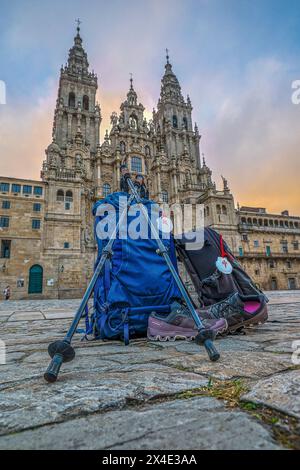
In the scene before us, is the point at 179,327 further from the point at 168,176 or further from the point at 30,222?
the point at 168,176

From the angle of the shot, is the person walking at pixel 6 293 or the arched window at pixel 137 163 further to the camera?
the arched window at pixel 137 163

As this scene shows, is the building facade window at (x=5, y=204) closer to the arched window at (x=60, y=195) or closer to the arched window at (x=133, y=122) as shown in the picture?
the arched window at (x=60, y=195)

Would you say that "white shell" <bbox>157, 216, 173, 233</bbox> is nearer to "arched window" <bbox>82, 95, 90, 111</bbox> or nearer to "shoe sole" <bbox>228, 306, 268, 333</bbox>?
"shoe sole" <bbox>228, 306, 268, 333</bbox>

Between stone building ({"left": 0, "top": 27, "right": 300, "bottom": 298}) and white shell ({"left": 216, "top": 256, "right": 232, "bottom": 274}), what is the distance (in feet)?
69.0

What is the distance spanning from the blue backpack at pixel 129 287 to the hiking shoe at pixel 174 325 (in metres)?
0.16

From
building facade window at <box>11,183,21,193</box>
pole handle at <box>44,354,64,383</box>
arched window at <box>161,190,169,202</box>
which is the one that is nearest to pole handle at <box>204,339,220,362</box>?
pole handle at <box>44,354,64,383</box>

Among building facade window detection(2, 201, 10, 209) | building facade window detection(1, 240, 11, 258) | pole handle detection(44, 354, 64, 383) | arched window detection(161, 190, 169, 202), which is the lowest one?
pole handle detection(44, 354, 64, 383)

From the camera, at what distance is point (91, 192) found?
30.9 metres

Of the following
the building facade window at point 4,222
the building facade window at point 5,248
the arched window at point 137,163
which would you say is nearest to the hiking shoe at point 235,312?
the building facade window at point 5,248

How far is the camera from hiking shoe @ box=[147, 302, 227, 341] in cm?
234

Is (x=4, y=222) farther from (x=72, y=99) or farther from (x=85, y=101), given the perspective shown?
(x=85, y=101)

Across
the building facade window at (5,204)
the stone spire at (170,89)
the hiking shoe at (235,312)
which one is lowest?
the hiking shoe at (235,312)

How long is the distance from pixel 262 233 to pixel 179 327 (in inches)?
1299

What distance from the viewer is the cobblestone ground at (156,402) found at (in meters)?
0.73
